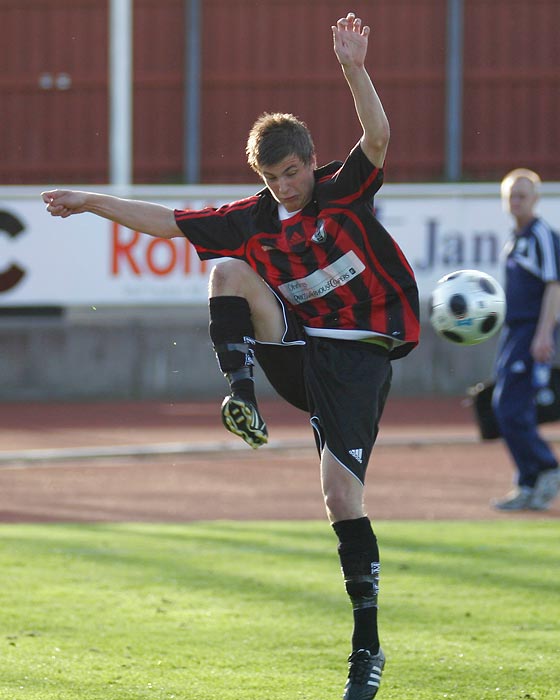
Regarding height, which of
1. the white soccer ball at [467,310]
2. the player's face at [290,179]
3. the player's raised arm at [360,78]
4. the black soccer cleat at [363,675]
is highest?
the player's raised arm at [360,78]

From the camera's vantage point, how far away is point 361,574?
5.00 m

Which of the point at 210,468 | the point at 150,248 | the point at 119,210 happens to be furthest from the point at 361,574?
the point at 150,248

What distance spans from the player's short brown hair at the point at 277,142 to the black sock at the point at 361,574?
1.33 meters

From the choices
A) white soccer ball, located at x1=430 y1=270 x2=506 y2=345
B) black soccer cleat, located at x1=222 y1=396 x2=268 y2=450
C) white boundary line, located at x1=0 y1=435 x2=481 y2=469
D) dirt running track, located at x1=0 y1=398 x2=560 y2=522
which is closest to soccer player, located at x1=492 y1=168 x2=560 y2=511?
dirt running track, located at x1=0 y1=398 x2=560 y2=522

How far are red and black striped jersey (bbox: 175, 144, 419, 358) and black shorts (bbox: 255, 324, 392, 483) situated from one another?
10 centimetres

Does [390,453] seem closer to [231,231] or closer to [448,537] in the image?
[448,537]

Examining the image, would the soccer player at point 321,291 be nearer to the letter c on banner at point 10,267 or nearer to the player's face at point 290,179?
the player's face at point 290,179

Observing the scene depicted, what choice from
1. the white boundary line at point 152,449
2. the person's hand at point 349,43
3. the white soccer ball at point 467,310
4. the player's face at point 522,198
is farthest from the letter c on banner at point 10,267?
the person's hand at point 349,43

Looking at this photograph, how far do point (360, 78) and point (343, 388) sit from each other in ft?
3.74

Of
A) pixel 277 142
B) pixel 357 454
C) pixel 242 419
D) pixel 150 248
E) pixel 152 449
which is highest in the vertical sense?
pixel 277 142

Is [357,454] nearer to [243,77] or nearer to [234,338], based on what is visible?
[234,338]

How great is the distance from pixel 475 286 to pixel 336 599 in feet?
5.87

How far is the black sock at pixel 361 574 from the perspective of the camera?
492cm

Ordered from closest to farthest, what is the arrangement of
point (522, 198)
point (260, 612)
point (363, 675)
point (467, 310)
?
point (363, 675), point (467, 310), point (260, 612), point (522, 198)
